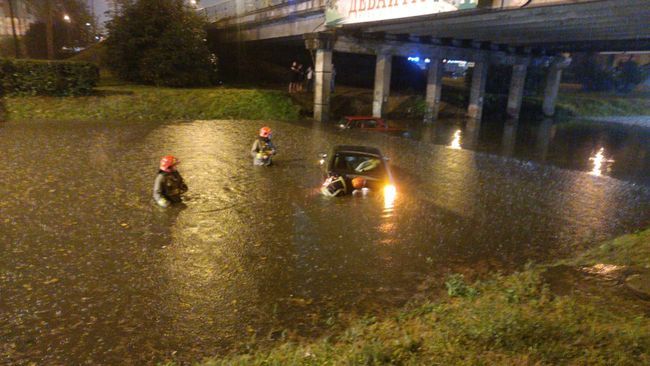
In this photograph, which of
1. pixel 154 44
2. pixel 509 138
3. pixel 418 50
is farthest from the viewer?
pixel 418 50

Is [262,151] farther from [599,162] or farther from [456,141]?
[599,162]

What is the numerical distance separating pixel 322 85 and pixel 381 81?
393cm

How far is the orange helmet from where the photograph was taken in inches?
422

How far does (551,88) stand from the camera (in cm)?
3831

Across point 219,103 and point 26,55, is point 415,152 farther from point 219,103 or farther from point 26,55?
point 26,55

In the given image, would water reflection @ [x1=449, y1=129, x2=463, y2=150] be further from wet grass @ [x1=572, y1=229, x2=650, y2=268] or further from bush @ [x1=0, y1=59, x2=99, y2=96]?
bush @ [x1=0, y1=59, x2=99, y2=96]

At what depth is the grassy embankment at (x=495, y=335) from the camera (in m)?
3.94

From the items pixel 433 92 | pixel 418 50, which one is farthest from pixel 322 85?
pixel 433 92

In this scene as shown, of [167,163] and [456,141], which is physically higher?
[167,163]

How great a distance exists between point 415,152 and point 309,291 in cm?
1239

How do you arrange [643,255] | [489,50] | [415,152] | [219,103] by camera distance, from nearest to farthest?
[643,255]
[415,152]
[219,103]
[489,50]

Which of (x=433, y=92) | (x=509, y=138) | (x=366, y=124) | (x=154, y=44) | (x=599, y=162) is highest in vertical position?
→ (x=154, y=44)

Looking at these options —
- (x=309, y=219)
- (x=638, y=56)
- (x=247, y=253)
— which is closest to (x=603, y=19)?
(x=309, y=219)

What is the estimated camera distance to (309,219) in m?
9.30
